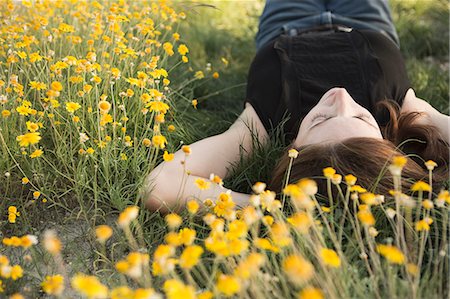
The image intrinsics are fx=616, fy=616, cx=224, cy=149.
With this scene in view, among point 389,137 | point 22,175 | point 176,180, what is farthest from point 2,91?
point 389,137

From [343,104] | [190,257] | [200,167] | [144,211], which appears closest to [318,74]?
[343,104]

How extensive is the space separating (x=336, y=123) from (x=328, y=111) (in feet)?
0.36

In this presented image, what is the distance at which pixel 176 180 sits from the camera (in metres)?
2.14

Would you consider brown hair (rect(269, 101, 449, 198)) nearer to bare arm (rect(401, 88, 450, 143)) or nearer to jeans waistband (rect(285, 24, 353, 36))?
bare arm (rect(401, 88, 450, 143))

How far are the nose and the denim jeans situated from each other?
0.89 metres

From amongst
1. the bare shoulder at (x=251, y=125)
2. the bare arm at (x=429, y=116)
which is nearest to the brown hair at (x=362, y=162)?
the bare arm at (x=429, y=116)

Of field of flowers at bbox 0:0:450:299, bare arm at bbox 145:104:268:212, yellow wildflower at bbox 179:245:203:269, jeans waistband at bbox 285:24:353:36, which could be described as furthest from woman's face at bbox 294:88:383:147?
yellow wildflower at bbox 179:245:203:269

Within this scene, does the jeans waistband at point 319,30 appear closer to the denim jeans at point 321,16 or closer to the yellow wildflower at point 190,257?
the denim jeans at point 321,16

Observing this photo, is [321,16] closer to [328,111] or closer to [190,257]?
[328,111]

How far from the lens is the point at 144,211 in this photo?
2092 millimetres

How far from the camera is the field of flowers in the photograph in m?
1.43

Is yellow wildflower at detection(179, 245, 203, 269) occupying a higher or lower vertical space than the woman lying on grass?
higher

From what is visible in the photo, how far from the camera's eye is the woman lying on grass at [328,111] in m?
2.02

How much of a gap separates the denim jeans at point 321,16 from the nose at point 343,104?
89 cm
